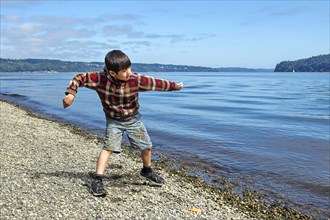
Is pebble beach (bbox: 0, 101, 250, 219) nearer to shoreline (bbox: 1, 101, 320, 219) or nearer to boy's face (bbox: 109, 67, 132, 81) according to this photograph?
shoreline (bbox: 1, 101, 320, 219)

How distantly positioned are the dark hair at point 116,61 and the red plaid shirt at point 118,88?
28 cm

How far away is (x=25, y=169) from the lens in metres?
7.88

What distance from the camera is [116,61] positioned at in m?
5.55

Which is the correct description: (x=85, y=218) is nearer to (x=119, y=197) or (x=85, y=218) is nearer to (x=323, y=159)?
(x=119, y=197)

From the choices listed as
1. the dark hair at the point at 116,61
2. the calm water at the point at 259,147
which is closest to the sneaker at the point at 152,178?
the dark hair at the point at 116,61

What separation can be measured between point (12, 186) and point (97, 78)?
2586mm

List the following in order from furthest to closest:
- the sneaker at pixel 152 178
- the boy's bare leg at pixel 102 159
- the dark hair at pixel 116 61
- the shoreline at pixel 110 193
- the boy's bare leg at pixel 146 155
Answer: the sneaker at pixel 152 178
the boy's bare leg at pixel 146 155
the boy's bare leg at pixel 102 159
the shoreline at pixel 110 193
the dark hair at pixel 116 61

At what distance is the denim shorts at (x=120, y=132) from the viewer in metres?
6.16

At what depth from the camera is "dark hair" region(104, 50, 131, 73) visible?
556 cm

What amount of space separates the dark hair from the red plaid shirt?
279 millimetres

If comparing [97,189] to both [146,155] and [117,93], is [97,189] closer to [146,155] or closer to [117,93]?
[146,155]

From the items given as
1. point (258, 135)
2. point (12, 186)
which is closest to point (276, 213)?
point (12, 186)

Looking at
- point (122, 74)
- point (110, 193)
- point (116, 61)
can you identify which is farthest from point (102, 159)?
point (116, 61)

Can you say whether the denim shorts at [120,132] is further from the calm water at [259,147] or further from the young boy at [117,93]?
the calm water at [259,147]
